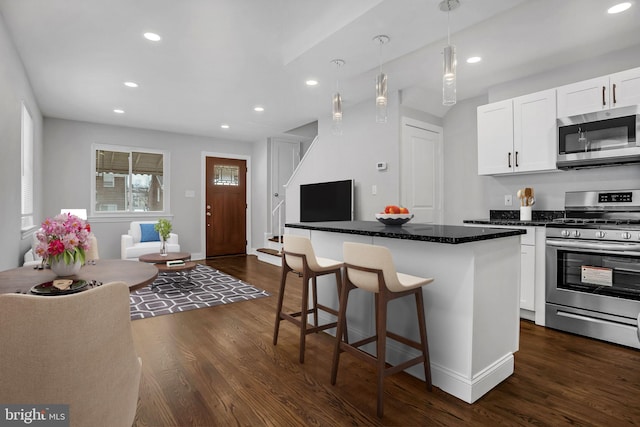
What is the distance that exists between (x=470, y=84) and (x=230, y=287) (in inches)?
159

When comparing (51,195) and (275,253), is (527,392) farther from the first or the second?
(51,195)

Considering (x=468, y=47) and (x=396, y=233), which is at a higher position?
(x=468, y=47)

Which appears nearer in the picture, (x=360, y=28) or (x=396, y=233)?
(x=396, y=233)

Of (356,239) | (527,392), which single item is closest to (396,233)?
(356,239)

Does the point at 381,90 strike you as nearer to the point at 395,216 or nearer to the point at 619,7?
the point at 395,216

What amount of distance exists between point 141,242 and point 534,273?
587 cm

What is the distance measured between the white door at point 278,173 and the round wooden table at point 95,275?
516cm

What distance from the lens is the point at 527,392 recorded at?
6.72ft

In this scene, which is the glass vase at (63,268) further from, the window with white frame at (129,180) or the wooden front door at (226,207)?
the wooden front door at (226,207)

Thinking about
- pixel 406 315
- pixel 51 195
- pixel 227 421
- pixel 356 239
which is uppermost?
pixel 51 195

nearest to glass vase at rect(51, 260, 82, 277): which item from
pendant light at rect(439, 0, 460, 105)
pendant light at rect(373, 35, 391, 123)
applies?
pendant light at rect(373, 35, 391, 123)

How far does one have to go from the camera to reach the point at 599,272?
2883 mm

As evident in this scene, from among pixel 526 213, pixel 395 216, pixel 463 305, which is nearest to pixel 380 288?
pixel 463 305

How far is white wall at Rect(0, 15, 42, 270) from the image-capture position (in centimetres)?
281
